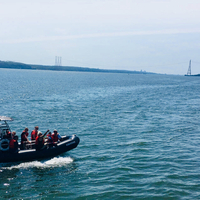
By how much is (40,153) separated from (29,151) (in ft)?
2.14

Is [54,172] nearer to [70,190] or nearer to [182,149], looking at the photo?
[70,190]

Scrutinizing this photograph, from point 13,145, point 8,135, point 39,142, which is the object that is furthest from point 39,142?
point 8,135

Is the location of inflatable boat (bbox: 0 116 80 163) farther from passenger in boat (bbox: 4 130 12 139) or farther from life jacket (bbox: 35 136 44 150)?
life jacket (bbox: 35 136 44 150)

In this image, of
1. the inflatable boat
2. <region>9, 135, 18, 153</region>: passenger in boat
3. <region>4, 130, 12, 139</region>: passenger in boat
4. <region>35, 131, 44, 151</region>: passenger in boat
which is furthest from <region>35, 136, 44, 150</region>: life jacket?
<region>4, 130, 12, 139</region>: passenger in boat

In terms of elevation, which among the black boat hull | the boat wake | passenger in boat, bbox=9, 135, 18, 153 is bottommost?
the boat wake

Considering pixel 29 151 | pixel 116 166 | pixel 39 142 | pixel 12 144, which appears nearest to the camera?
pixel 116 166

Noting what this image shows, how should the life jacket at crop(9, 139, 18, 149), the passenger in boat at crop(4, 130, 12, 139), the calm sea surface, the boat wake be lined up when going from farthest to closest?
the passenger in boat at crop(4, 130, 12, 139) → the life jacket at crop(9, 139, 18, 149) → the boat wake → the calm sea surface

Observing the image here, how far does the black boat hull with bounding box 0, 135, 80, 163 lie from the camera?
1567cm

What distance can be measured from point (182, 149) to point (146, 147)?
2.38 meters

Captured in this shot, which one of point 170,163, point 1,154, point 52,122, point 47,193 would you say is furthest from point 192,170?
point 52,122

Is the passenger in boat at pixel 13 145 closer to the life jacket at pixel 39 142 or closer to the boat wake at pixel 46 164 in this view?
the boat wake at pixel 46 164

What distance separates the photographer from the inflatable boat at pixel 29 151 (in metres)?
15.6

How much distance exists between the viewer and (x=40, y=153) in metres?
16.3

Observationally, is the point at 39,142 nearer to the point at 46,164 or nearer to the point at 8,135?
the point at 46,164
